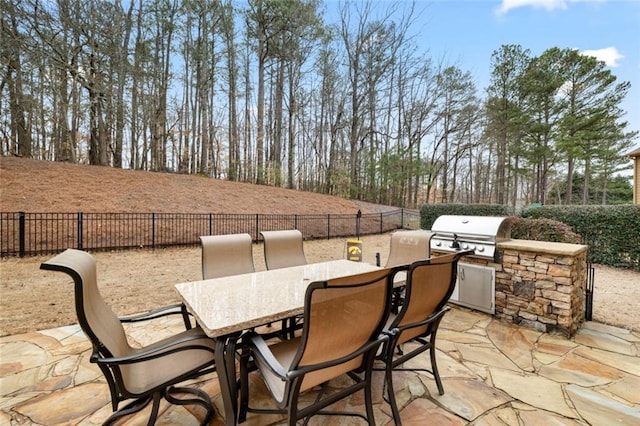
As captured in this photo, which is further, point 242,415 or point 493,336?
point 493,336

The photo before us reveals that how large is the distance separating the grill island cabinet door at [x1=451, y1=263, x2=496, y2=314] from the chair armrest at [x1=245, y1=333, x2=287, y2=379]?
9.37 ft

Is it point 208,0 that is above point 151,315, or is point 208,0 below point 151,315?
above

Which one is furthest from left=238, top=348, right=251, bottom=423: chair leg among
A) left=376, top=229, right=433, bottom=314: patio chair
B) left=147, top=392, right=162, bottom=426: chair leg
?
left=376, top=229, right=433, bottom=314: patio chair

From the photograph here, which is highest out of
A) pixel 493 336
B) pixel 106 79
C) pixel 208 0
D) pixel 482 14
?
pixel 208 0

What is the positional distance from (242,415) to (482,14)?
928cm

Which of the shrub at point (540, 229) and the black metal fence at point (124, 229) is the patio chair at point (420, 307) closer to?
the shrub at point (540, 229)

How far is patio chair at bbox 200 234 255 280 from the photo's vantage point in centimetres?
266

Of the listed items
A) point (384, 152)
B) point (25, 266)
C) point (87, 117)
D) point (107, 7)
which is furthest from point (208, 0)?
point (25, 266)

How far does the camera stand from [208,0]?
508 inches

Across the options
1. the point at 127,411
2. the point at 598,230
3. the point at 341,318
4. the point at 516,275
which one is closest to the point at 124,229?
the point at 127,411

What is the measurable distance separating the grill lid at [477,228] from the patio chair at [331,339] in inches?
93.9

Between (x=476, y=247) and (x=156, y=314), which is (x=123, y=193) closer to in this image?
(x=156, y=314)

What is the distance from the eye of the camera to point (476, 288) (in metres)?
3.35

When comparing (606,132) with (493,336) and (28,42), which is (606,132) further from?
(28,42)
